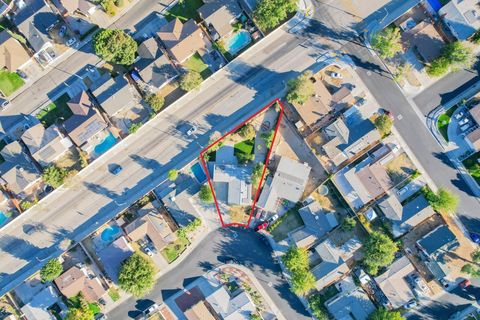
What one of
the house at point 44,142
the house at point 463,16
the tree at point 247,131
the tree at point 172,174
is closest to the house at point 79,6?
the house at point 44,142

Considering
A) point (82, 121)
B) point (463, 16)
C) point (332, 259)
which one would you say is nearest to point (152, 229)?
point (82, 121)

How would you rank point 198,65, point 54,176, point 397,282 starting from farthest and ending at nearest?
point 198,65, point 54,176, point 397,282

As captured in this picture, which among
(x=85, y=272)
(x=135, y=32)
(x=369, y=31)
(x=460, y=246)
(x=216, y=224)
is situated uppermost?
(x=135, y=32)

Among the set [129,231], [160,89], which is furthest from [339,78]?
[129,231]

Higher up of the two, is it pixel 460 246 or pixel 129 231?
pixel 129 231

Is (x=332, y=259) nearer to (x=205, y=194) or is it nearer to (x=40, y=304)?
(x=205, y=194)

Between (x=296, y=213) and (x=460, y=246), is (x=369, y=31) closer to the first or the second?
(x=296, y=213)

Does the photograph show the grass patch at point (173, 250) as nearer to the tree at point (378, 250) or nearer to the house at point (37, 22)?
the tree at point (378, 250)
